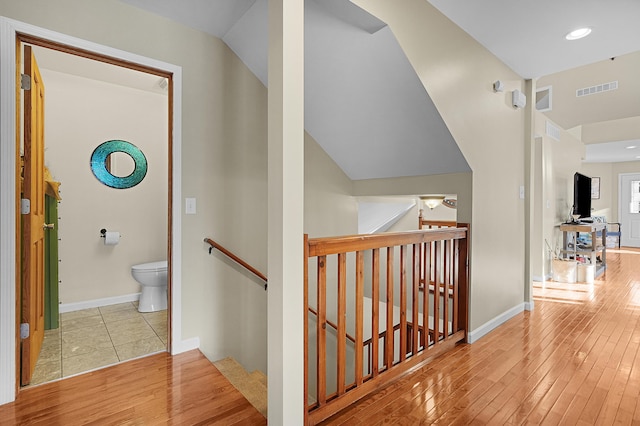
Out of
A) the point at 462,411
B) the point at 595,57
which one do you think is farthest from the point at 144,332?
the point at 595,57

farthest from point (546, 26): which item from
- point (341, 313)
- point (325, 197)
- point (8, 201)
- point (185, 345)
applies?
point (8, 201)

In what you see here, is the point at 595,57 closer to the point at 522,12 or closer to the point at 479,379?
the point at 522,12

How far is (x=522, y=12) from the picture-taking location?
2287mm

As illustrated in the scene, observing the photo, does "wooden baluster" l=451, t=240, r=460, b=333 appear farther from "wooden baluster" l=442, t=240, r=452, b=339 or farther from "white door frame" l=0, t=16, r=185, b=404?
"white door frame" l=0, t=16, r=185, b=404

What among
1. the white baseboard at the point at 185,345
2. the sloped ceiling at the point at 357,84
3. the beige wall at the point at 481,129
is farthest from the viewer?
the white baseboard at the point at 185,345

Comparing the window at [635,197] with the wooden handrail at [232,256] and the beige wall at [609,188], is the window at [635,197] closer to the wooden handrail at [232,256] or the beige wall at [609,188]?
the beige wall at [609,188]

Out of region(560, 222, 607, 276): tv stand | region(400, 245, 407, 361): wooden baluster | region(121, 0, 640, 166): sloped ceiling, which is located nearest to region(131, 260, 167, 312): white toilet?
region(121, 0, 640, 166): sloped ceiling

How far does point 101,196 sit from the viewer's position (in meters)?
3.55

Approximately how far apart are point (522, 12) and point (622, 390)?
249 cm

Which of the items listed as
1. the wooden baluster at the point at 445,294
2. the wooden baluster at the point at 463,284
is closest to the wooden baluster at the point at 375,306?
the wooden baluster at the point at 445,294

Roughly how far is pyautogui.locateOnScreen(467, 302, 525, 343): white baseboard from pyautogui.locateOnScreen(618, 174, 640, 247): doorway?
26.7 feet

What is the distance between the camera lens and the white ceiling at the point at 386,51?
82.7 inches

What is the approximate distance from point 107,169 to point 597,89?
730cm

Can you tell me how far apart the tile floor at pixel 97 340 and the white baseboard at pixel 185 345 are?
0.67 ft
